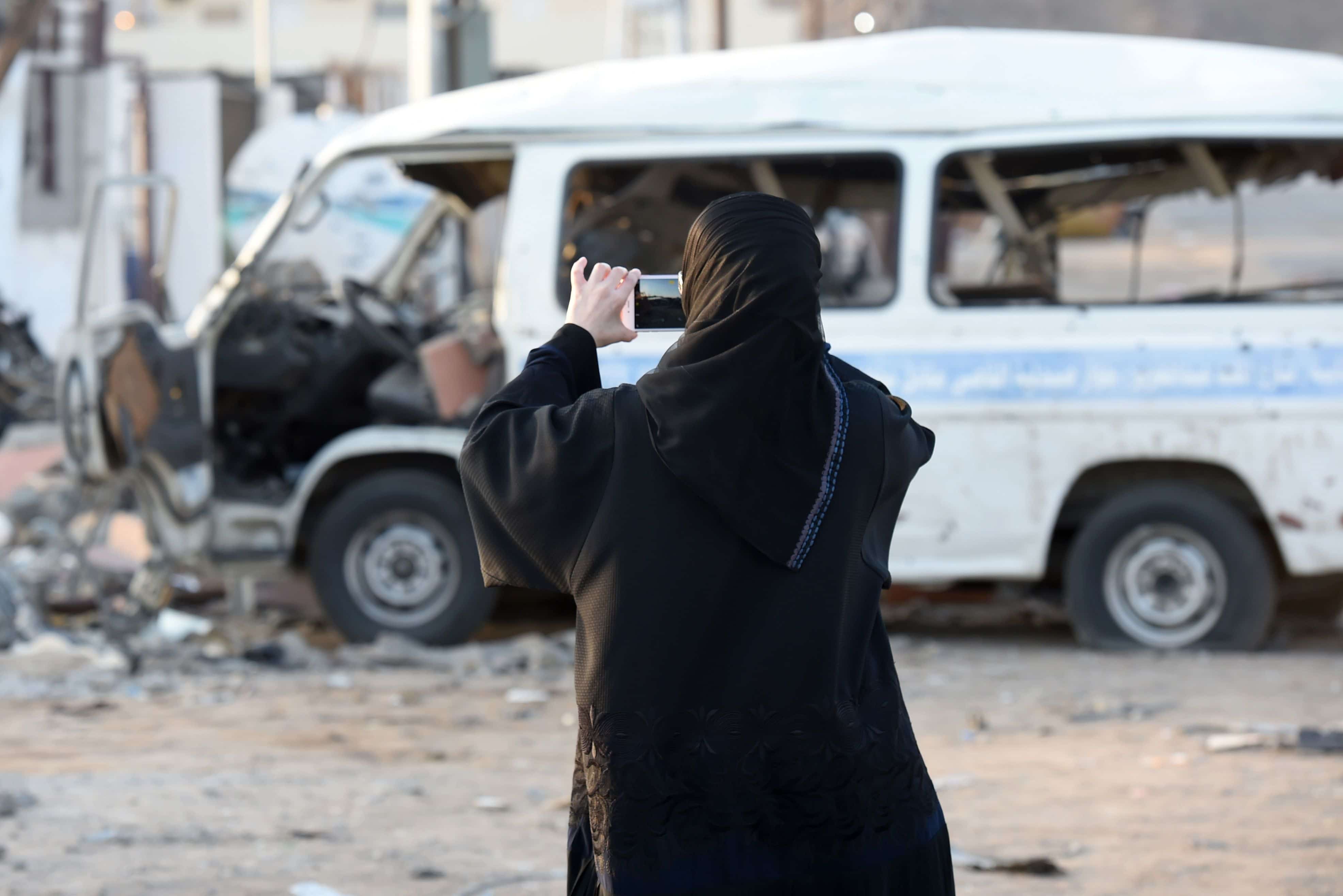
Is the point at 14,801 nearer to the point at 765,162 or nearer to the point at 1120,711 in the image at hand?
the point at 1120,711

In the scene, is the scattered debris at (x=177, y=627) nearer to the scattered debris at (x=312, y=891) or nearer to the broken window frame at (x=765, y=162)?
the broken window frame at (x=765, y=162)

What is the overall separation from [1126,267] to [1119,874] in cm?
312

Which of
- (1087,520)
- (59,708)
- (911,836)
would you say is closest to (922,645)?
(1087,520)

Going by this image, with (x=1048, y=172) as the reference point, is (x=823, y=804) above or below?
below

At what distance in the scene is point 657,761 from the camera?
198 centimetres

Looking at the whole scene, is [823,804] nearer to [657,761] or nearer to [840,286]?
[657,761]

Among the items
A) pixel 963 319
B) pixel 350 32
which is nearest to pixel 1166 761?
pixel 963 319

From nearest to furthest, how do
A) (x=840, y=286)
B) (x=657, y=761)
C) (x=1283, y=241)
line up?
1. (x=657, y=761)
2. (x=1283, y=241)
3. (x=840, y=286)

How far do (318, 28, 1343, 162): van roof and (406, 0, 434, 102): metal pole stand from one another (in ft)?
14.9

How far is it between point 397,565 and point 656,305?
474cm

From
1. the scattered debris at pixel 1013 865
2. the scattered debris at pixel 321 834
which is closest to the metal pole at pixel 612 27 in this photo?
the scattered debris at pixel 321 834

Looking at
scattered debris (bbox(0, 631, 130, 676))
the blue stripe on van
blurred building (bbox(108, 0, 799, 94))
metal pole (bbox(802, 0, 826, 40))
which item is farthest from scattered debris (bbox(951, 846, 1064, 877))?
blurred building (bbox(108, 0, 799, 94))

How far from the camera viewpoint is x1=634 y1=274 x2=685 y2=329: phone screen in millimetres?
2162

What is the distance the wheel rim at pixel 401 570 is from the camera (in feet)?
22.0
